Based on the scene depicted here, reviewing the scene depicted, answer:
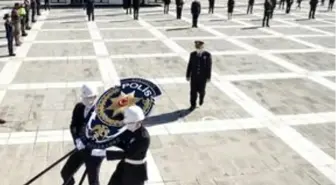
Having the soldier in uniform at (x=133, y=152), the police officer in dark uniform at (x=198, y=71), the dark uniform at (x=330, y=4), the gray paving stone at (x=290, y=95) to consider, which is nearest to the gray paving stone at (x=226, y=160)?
the police officer in dark uniform at (x=198, y=71)

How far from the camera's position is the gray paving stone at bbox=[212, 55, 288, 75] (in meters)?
13.2

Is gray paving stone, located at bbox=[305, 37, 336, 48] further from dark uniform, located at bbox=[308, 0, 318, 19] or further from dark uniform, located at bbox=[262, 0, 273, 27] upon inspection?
dark uniform, located at bbox=[308, 0, 318, 19]

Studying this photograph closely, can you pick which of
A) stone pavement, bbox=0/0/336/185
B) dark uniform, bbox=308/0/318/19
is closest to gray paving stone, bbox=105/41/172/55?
stone pavement, bbox=0/0/336/185

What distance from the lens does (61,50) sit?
1553cm

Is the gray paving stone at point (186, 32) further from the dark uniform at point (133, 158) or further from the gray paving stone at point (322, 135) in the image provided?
the dark uniform at point (133, 158)

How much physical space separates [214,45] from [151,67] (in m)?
4.41

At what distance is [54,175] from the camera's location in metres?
6.74

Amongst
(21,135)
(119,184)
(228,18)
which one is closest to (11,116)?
(21,135)

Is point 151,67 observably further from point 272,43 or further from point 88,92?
point 88,92

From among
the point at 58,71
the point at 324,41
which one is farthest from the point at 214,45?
the point at 58,71

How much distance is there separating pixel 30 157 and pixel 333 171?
5.24 metres

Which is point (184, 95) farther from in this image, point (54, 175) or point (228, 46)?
point (228, 46)

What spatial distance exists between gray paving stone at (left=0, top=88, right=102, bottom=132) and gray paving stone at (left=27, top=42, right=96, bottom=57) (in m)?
4.19

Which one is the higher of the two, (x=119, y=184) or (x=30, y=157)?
(x=119, y=184)
